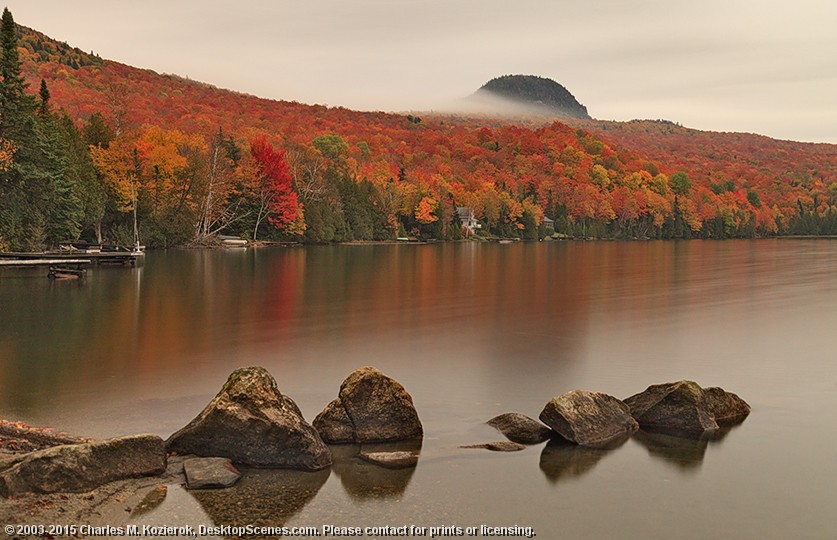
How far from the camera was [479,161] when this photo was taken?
603 ft

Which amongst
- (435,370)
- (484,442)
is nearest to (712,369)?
(435,370)

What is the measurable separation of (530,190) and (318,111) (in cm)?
6291

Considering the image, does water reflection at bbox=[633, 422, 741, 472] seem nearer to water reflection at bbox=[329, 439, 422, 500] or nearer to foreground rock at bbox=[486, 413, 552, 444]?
foreground rock at bbox=[486, 413, 552, 444]

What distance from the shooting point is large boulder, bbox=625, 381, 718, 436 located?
14.7 metres

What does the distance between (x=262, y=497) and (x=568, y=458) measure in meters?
5.26

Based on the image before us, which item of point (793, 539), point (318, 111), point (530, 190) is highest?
point (318, 111)

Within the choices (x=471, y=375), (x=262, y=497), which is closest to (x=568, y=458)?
(x=262, y=497)

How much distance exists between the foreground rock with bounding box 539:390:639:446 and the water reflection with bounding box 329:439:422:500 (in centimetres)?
263

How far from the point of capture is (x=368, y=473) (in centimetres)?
1179

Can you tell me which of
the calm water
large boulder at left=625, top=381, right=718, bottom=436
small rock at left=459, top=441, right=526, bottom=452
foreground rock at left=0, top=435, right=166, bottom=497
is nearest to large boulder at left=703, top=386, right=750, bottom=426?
the calm water

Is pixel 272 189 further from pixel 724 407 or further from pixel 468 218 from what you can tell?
pixel 724 407

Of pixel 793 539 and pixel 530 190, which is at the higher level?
pixel 530 190

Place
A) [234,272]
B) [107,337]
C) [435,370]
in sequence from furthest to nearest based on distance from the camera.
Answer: [234,272], [107,337], [435,370]

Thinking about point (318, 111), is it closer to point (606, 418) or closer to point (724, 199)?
point (724, 199)
